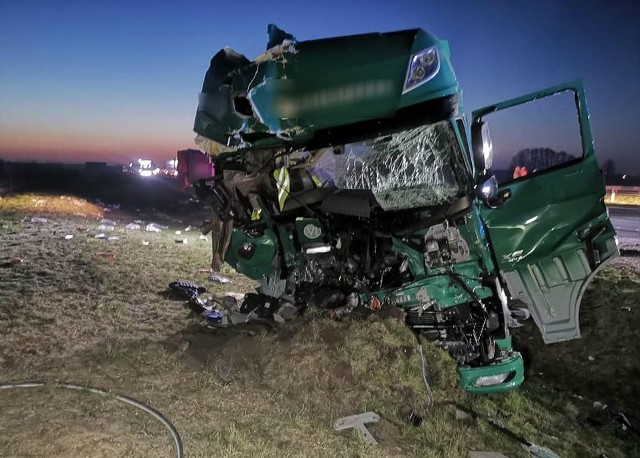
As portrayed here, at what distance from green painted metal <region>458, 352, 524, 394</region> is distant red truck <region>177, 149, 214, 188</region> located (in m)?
2.92

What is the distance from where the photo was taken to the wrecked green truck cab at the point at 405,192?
10.5ft

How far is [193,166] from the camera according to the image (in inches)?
176

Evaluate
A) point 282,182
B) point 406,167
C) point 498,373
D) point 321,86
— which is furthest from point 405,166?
point 498,373

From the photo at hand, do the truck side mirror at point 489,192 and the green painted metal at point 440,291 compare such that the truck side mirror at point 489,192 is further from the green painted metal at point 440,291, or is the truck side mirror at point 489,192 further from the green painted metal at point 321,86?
the green painted metal at point 321,86

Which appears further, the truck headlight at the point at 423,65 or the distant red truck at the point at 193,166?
the distant red truck at the point at 193,166

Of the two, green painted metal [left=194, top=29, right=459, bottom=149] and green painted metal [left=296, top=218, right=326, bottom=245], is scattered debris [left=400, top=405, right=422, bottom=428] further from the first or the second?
green painted metal [left=194, top=29, right=459, bottom=149]

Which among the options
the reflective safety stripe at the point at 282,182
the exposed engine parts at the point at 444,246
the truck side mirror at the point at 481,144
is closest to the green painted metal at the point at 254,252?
the reflective safety stripe at the point at 282,182

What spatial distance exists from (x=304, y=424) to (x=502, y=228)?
7.51ft

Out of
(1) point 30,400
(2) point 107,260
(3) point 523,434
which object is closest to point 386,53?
(3) point 523,434

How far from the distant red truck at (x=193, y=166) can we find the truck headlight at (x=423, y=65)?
2038 mm

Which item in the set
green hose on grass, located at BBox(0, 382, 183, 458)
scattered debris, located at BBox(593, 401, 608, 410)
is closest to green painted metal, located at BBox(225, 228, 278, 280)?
green hose on grass, located at BBox(0, 382, 183, 458)

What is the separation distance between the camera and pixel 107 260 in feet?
23.1

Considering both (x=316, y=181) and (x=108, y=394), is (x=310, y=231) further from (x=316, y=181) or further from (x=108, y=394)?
(x=108, y=394)

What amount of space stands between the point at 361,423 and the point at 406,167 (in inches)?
73.6
